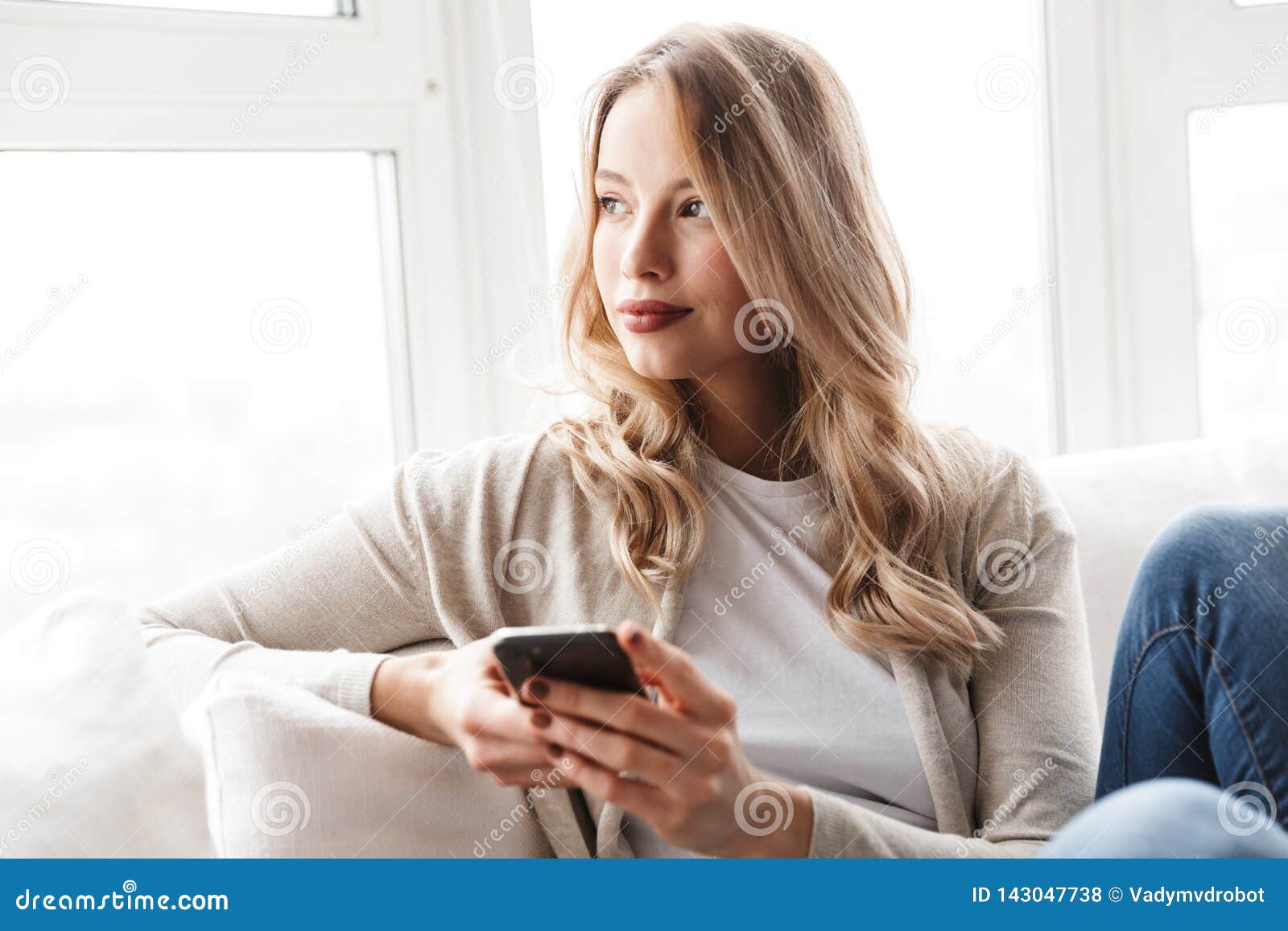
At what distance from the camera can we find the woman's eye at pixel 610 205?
4.47ft

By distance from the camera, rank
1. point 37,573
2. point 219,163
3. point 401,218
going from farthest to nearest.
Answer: point 401,218 → point 219,163 → point 37,573

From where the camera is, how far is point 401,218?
1.86m

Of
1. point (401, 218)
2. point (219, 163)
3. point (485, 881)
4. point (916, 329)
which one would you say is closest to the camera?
point (485, 881)

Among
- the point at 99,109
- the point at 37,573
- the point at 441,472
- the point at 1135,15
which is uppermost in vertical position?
the point at 1135,15

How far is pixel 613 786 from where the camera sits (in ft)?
3.22

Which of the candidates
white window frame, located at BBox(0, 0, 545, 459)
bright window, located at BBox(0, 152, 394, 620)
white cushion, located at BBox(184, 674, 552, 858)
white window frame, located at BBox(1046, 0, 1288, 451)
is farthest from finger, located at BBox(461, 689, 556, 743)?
white window frame, located at BBox(1046, 0, 1288, 451)

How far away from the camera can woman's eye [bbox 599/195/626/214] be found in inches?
53.6

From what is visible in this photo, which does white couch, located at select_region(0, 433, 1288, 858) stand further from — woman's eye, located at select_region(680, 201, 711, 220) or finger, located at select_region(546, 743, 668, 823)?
woman's eye, located at select_region(680, 201, 711, 220)

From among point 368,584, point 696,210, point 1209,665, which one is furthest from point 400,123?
point 1209,665

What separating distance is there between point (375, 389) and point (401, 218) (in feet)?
0.87

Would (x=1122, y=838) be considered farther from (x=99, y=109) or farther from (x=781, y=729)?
(x=99, y=109)

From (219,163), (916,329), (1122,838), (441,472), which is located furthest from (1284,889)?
(219,163)

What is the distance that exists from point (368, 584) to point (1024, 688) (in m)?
0.70

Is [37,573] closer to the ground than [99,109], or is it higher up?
closer to the ground
